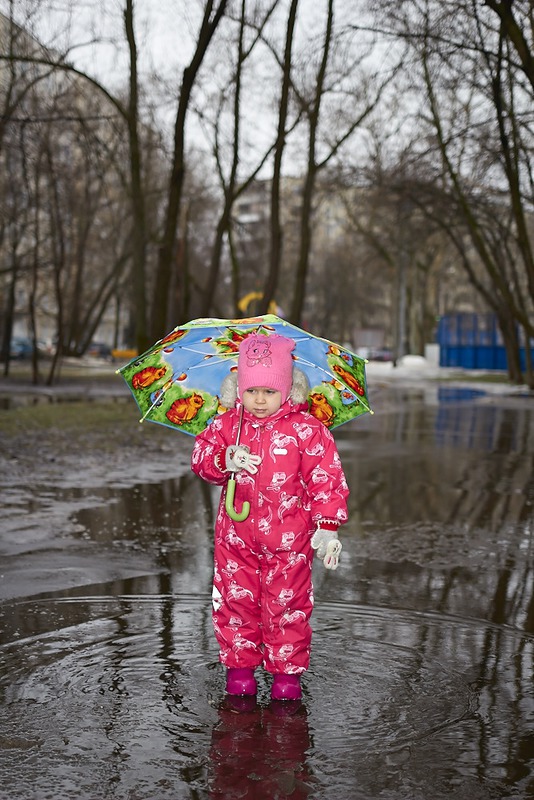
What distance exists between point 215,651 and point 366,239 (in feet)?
167

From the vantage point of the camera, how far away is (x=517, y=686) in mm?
4551

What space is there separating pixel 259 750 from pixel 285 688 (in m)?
0.55

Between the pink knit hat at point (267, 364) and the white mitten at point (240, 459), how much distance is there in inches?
9.6

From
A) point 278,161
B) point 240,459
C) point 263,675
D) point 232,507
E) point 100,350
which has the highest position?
point 278,161

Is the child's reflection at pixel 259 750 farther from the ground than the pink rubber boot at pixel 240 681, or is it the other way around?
the pink rubber boot at pixel 240 681

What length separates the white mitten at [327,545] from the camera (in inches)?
168

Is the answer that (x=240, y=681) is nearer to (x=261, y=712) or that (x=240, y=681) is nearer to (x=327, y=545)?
(x=261, y=712)

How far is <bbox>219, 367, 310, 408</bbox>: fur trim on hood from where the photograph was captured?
4.62 metres

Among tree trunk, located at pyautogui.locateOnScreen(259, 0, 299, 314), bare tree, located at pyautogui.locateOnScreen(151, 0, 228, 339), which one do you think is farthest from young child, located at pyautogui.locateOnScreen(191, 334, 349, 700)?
tree trunk, located at pyautogui.locateOnScreen(259, 0, 299, 314)

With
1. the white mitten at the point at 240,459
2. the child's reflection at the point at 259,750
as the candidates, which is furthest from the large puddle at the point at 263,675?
the white mitten at the point at 240,459

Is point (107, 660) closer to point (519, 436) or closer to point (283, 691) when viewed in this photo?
point (283, 691)

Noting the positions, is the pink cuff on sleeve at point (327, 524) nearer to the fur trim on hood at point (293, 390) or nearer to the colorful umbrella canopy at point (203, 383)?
the fur trim on hood at point (293, 390)

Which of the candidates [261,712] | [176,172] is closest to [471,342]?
[176,172]

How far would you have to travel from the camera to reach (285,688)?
4.34 metres
